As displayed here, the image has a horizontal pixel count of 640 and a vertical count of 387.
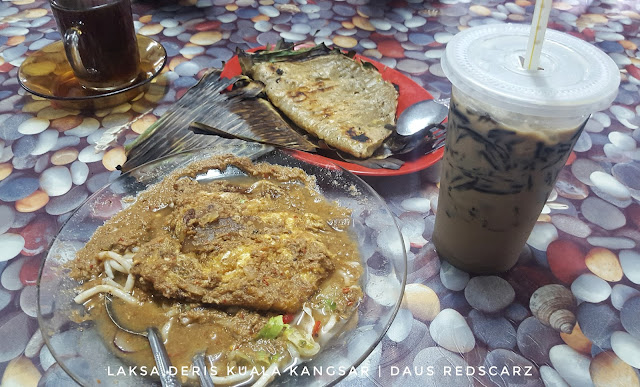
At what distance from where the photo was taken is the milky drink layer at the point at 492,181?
1.03 metres

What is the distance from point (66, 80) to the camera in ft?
6.51

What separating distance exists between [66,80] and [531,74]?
182 cm

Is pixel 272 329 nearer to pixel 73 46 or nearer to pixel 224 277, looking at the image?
pixel 224 277

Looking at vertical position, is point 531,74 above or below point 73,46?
above

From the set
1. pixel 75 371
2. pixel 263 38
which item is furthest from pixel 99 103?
pixel 75 371

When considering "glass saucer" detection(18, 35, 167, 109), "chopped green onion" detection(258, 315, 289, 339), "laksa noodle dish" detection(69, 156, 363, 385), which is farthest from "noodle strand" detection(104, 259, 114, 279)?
"glass saucer" detection(18, 35, 167, 109)

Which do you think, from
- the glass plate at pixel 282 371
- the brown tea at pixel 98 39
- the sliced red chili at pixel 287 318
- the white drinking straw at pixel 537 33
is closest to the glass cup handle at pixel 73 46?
the brown tea at pixel 98 39

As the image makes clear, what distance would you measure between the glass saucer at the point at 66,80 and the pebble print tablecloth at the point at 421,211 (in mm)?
50

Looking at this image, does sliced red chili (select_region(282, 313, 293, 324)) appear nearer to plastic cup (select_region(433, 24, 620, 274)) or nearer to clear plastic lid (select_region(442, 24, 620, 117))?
plastic cup (select_region(433, 24, 620, 274))

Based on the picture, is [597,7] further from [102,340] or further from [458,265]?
[102,340]

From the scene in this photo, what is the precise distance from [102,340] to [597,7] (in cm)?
310

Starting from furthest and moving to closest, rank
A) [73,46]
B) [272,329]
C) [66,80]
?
[66,80], [73,46], [272,329]

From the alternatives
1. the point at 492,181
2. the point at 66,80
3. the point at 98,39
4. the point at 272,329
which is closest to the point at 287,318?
the point at 272,329

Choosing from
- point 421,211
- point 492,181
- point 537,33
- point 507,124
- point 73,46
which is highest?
point 537,33
